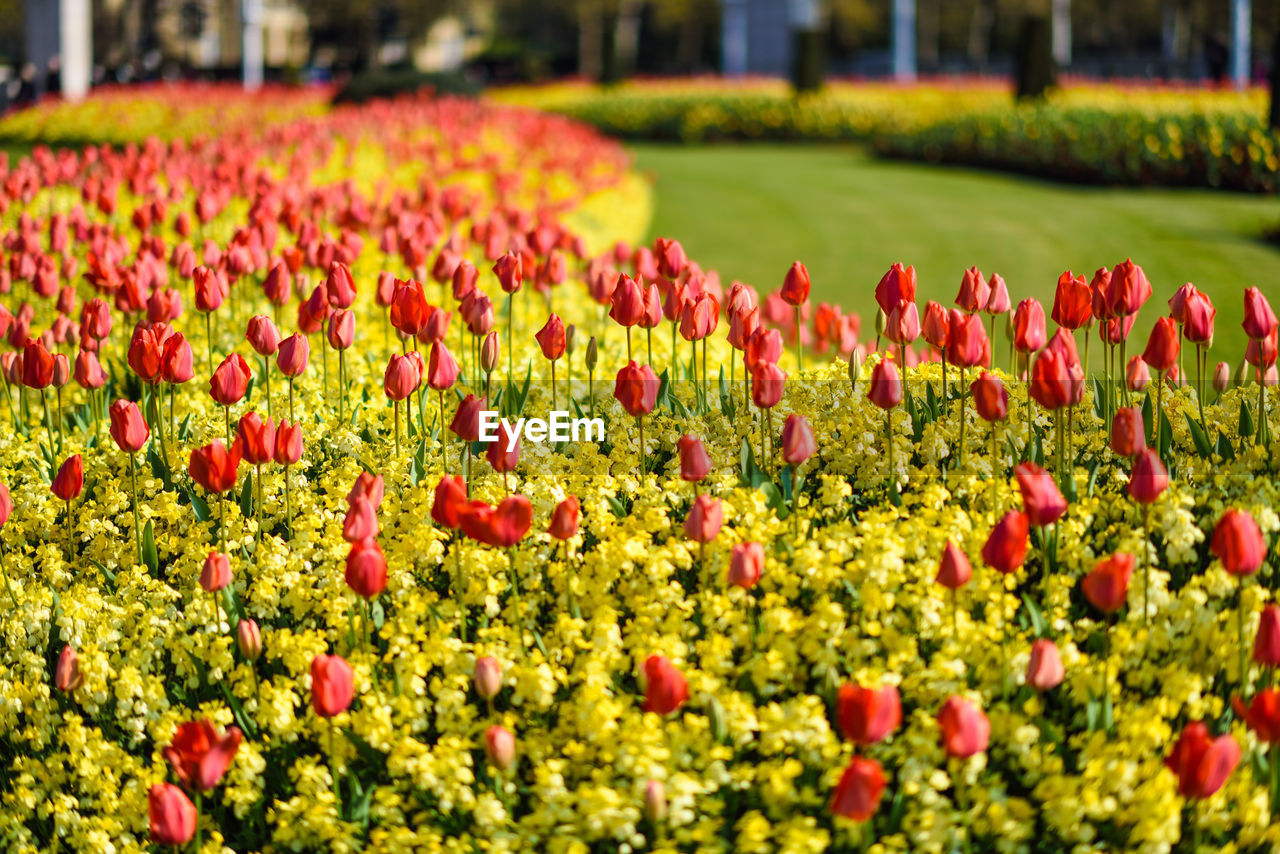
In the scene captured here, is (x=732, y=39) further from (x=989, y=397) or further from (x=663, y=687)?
(x=663, y=687)

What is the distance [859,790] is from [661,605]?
874 mm

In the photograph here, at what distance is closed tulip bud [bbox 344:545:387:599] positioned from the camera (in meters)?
2.68

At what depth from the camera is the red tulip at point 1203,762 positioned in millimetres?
2281

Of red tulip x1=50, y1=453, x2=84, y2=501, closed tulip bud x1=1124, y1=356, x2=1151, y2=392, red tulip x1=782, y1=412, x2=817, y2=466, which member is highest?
closed tulip bud x1=1124, y1=356, x2=1151, y2=392

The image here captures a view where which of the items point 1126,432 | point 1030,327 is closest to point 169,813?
point 1126,432

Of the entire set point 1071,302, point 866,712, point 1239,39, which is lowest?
point 866,712

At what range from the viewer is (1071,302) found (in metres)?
3.55

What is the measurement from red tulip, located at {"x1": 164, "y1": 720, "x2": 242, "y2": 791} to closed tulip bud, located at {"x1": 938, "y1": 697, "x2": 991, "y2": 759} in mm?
1260

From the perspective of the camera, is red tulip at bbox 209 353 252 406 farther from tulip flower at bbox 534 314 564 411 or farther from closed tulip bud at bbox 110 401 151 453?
tulip flower at bbox 534 314 564 411

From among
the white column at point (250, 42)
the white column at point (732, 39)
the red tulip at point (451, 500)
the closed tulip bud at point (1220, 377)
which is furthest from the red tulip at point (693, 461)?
the white column at point (732, 39)

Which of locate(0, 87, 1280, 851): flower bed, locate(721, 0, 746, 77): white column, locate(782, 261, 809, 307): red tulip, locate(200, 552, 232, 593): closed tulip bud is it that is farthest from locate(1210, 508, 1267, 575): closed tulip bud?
locate(721, 0, 746, 77): white column

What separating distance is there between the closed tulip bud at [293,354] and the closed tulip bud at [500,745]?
4.75ft

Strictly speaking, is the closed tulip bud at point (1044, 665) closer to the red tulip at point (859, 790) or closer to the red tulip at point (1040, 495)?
the red tulip at point (1040, 495)

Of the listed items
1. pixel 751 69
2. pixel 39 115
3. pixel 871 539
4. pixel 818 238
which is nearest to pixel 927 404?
pixel 871 539
